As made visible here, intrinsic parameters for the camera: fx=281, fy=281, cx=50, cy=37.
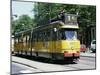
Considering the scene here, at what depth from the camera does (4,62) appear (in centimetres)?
404

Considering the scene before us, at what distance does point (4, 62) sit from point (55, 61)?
844mm

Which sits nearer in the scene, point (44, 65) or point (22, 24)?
point (22, 24)

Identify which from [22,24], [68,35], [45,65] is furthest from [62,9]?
[45,65]

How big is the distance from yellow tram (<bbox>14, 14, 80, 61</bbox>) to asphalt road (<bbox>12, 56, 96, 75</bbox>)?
11 centimetres

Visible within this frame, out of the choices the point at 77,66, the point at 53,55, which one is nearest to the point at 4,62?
the point at 53,55

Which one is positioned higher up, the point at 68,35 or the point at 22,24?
the point at 22,24

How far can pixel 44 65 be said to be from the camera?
4355 mm

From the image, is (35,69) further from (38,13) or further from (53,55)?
(38,13)

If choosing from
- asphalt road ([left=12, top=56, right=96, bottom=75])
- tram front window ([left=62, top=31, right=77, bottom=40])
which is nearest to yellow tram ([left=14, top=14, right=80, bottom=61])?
tram front window ([left=62, top=31, right=77, bottom=40])

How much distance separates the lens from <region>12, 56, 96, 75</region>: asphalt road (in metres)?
4.16

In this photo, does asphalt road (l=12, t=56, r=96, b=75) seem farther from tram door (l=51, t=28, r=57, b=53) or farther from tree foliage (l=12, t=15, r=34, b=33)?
tree foliage (l=12, t=15, r=34, b=33)

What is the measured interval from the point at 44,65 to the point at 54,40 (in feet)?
1.38

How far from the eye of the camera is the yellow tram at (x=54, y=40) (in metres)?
4.31

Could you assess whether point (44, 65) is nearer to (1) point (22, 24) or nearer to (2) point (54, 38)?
(2) point (54, 38)
